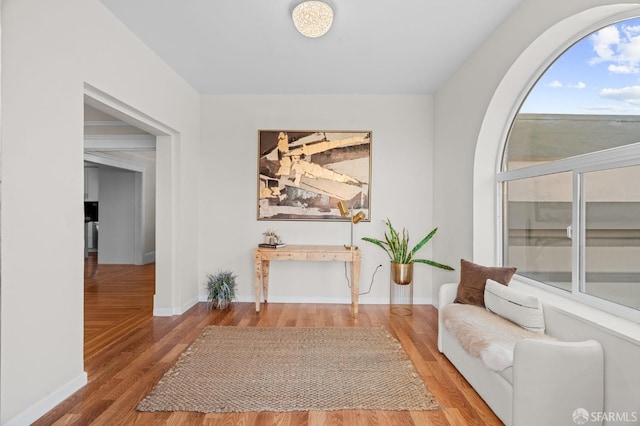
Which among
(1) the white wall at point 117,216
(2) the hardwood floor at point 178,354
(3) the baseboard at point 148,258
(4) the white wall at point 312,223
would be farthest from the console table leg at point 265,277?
(1) the white wall at point 117,216

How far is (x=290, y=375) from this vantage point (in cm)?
239

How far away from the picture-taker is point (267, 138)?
439 centimetres

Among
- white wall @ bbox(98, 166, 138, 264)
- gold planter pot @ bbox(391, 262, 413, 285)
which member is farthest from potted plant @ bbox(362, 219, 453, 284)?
white wall @ bbox(98, 166, 138, 264)

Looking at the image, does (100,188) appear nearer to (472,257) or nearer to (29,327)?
(29,327)

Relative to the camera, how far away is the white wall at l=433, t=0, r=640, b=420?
1.64m

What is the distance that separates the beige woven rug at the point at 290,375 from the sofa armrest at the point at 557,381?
596mm

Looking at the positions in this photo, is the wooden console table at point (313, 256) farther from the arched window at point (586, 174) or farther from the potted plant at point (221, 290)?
the arched window at point (586, 174)

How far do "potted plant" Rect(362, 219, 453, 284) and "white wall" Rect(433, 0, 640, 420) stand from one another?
322 millimetres

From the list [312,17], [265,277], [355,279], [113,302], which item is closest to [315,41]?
[312,17]

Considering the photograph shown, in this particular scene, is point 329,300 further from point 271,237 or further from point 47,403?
point 47,403

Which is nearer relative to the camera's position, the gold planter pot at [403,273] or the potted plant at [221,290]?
the gold planter pot at [403,273]

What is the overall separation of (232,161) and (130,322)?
7.47 ft

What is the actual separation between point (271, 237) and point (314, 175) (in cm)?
101

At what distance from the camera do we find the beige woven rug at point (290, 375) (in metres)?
2.05
